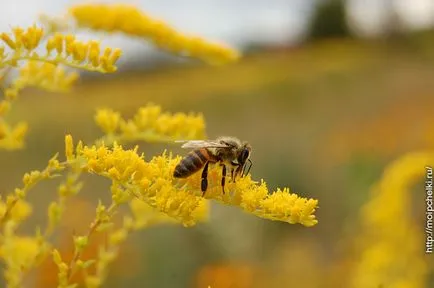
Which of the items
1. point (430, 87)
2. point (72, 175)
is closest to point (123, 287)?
point (72, 175)

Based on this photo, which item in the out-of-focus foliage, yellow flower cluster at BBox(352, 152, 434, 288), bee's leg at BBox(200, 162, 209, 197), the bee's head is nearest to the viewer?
bee's leg at BBox(200, 162, 209, 197)

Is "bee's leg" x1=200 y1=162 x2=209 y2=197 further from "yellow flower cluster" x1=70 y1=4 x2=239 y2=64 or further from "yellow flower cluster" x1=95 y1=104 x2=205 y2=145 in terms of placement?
"yellow flower cluster" x1=70 y1=4 x2=239 y2=64

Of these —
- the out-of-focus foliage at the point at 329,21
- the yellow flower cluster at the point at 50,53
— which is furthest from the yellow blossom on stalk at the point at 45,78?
the out-of-focus foliage at the point at 329,21

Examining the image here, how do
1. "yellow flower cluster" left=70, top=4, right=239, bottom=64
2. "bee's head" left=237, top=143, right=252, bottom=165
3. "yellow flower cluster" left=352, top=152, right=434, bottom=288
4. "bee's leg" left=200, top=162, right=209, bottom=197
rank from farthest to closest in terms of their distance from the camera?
"yellow flower cluster" left=352, top=152, right=434, bottom=288 < "yellow flower cluster" left=70, top=4, right=239, bottom=64 < "bee's head" left=237, top=143, right=252, bottom=165 < "bee's leg" left=200, top=162, right=209, bottom=197

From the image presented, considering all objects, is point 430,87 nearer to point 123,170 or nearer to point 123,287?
point 123,287

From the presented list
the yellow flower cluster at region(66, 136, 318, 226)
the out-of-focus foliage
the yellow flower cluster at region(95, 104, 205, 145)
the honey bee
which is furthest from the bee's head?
the out-of-focus foliage

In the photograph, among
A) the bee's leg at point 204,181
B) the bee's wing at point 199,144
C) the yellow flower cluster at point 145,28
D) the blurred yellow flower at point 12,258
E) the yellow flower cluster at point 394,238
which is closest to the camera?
the bee's leg at point 204,181

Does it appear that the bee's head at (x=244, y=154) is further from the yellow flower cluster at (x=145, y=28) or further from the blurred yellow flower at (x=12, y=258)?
the blurred yellow flower at (x=12, y=258)
